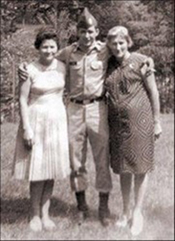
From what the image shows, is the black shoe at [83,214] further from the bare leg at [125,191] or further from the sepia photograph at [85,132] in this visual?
the bare leg at [125,191]

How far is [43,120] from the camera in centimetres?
416

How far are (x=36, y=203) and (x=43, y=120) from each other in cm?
78

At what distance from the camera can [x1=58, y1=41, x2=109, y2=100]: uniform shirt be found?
4223 mm

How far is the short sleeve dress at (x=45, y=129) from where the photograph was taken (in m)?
4.11

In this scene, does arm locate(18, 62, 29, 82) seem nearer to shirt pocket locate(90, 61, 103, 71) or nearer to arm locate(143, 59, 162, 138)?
shirt pocket locate(90, 61, 103, 71)

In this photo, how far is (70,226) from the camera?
4.47m

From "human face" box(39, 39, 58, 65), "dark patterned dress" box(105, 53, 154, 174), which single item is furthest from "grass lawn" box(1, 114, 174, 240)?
"human face" box(39, 39, 58, 65)

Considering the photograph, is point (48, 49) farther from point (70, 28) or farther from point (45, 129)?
point (70, 28)

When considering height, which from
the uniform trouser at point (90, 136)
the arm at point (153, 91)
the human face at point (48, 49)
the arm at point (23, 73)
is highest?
the human face at point (48, 49)

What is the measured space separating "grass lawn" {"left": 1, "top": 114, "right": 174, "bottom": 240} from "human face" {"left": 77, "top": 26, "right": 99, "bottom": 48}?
63.5 inches

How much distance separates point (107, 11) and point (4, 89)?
13.0ft

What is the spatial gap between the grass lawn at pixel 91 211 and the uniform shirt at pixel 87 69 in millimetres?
1170

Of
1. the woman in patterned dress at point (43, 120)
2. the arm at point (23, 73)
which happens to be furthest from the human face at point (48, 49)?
the arm at point (23, 73)

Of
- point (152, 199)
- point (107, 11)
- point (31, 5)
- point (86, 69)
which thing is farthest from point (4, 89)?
point (86, 69)
